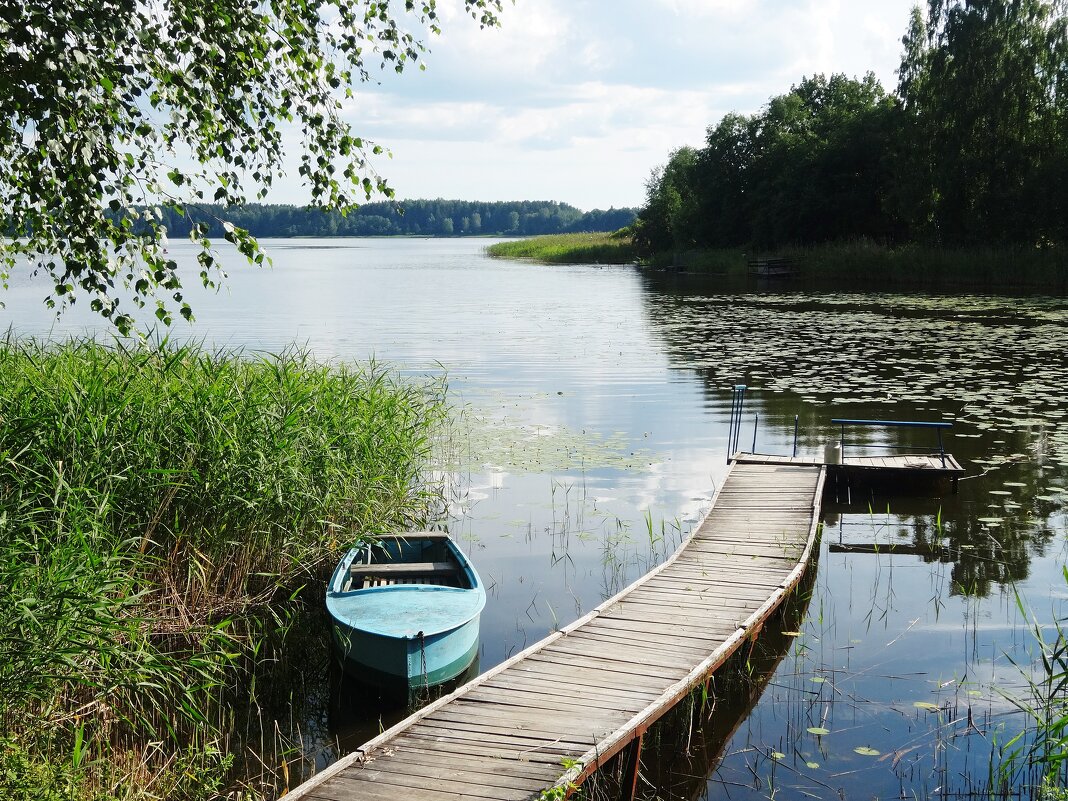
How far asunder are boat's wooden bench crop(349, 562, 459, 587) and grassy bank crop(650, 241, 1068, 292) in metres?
35.4

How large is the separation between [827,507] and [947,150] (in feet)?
121

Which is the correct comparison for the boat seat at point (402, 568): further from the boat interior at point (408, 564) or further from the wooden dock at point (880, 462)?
the wooden dock at point (880, 462)

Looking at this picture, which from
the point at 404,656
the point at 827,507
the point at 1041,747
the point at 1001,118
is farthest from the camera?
the point at 1001,118

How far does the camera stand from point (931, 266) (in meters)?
42.0

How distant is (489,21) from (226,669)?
5472 mm

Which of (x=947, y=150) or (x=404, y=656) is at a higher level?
(x=947, y=150)

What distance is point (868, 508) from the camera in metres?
11.7

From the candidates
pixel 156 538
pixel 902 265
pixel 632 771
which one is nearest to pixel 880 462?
pixel 632 771

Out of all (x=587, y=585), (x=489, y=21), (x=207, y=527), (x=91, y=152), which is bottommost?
(x=587, y=585)

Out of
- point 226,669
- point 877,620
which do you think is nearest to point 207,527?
point 226,669

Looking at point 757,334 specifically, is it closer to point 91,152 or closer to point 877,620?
point 877,620

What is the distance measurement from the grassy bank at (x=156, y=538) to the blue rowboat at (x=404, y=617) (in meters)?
0.47

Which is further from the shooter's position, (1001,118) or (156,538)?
(1001,118)

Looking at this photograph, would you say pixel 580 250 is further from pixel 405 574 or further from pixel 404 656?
pixel 404 656
